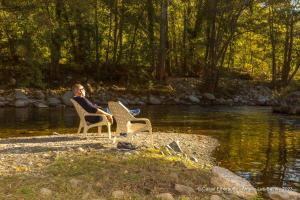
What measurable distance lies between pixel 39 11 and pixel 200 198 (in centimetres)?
2344

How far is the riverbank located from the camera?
6.31 metres

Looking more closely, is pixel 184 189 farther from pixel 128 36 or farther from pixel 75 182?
pixel 128 36

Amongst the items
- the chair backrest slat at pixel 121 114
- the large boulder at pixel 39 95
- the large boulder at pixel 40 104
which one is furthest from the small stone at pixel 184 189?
the large boulder at pixel 39 95

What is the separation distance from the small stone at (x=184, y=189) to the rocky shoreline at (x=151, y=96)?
62.9 feet

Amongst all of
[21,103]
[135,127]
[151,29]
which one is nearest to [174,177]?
[135,127]

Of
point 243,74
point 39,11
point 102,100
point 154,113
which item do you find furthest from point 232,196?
point 243,74

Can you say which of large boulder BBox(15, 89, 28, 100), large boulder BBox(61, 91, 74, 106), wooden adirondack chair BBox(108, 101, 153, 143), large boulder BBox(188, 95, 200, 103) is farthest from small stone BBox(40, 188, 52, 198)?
large boulder BBox(188, 95, 200, 103)

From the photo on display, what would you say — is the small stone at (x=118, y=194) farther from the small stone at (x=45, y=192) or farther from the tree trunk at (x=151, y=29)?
the tree trunk at (x=151, y=29)

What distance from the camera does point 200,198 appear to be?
649cm

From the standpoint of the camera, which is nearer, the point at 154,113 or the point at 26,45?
the point at 154,113

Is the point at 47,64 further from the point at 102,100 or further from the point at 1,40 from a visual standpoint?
the point at 102,100

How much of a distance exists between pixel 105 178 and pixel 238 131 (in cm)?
976

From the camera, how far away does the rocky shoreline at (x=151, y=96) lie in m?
25.7

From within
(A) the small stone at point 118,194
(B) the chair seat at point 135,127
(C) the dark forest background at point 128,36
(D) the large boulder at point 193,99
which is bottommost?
(D) the large boulder at point 193,99
